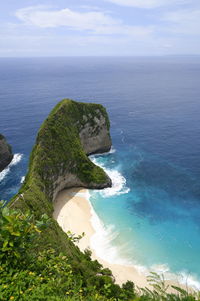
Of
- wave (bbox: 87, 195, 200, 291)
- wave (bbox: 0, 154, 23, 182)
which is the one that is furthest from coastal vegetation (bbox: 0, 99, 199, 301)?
wave (bbox: 0, 154, 23, 182)

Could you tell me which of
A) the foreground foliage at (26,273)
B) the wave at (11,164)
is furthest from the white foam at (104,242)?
the wave at (11,164)

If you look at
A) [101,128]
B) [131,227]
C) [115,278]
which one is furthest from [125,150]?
[115,278]

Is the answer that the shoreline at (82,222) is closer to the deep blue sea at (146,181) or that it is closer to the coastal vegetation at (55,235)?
the deep blue sea at (146,181)

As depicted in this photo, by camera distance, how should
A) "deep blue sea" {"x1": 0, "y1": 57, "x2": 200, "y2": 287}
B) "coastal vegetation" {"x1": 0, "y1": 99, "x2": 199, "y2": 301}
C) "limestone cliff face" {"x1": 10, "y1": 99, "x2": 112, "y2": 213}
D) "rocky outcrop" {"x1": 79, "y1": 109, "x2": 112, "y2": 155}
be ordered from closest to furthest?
"coastal vegetation" {"x1": 0, "y1": 99, "x2": 199, "y2": 301}, "deep blue sea" {"x1": 0, "y1": 57, "x2": 200, "y2": 287}, "limestone cliff face" {"x1": 10, "y1": 99, "x2": 112, "y2": 213}, "rocky outcrop" {"x1": 79, "y1": 109, "x2": 112, "y2": 155}

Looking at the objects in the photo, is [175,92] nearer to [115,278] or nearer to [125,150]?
[125,150]

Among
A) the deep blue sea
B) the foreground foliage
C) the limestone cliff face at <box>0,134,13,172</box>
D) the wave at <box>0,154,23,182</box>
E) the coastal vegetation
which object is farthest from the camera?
the limestone cliff face at <box>0,134,13,172</box>

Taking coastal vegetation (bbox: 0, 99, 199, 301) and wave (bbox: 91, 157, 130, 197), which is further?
wave (bbox: 91, 157, 130, 197)

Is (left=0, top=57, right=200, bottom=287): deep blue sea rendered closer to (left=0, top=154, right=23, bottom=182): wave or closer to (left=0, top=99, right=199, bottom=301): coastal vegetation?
(left=0, top=154, right=23, bottom=182): wave

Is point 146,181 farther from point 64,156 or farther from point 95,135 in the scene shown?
point 95,135
